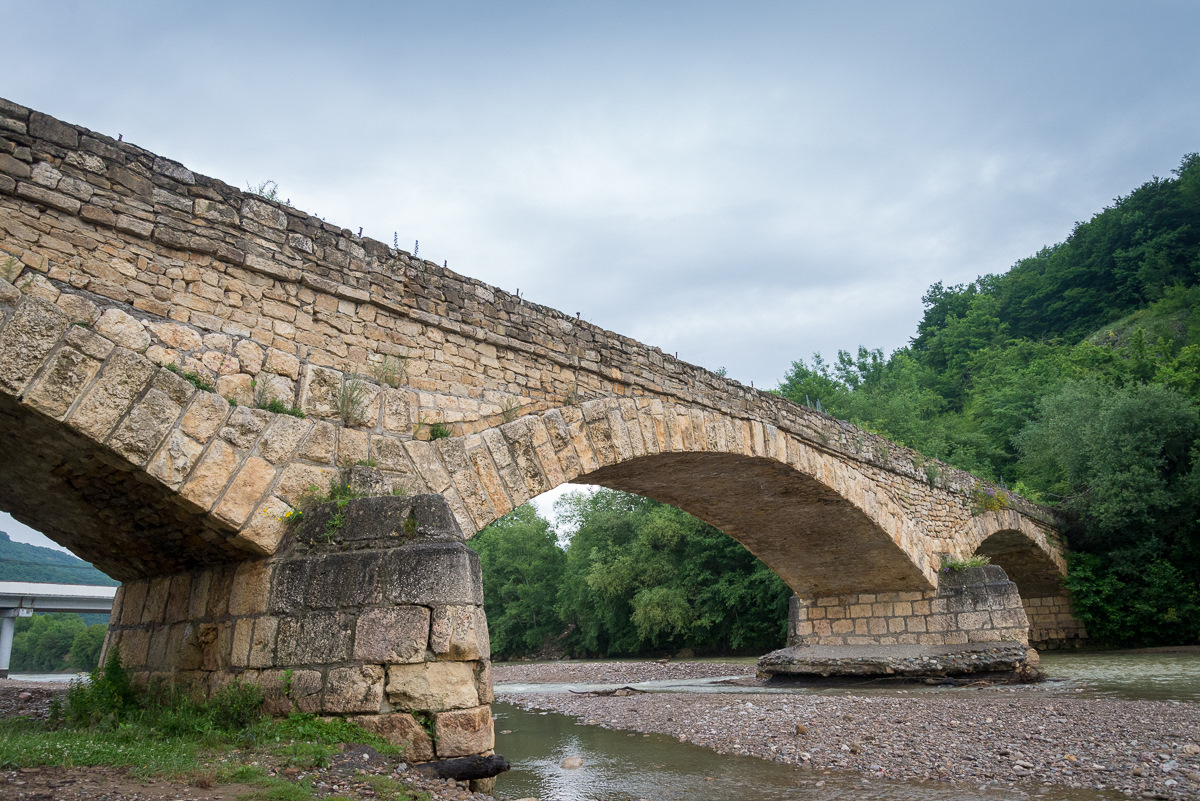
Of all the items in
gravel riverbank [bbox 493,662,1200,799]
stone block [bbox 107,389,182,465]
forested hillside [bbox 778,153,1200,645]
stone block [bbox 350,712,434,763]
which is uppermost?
forested hillside [bbox 778,153,1200,645]

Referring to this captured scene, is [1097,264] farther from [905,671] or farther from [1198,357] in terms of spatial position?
[905,671]

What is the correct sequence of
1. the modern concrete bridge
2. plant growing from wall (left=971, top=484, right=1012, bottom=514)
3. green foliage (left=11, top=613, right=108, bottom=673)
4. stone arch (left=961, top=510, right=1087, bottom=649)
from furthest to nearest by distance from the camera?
1. green foliage (left=11, top=613, right=108, bottom=673)
2. the modern concrete bridge
3. stone arch (left=961, top=510, right=1087, bottom=649)
4. plant growing from wall (left=971, top=484, right=1012, bottom=514)

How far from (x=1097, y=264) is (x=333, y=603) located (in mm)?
39343

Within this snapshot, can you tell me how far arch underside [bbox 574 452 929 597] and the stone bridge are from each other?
1524 millimetres

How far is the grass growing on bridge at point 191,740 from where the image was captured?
342cm

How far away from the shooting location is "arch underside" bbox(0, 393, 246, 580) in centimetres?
433

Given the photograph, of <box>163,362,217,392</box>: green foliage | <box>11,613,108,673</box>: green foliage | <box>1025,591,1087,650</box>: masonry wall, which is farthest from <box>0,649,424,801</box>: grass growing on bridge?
<box>11,613,108,673</box>: green foliage

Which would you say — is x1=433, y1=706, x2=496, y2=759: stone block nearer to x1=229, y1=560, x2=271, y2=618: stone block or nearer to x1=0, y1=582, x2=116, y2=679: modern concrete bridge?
x1=229, y1=560, x2=271, y2=618: stone block

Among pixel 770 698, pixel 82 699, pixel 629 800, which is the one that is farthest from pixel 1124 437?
pixel 82 699

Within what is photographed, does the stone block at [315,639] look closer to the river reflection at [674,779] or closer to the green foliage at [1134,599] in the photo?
the river reflection at [674,779]

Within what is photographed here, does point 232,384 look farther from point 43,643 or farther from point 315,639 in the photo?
point 43,643

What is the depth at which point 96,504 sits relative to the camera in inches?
201

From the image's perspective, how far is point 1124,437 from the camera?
18.1 metres

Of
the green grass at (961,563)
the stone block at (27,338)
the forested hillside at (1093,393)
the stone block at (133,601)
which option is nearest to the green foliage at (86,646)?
the forested hillside at (1093,393)
